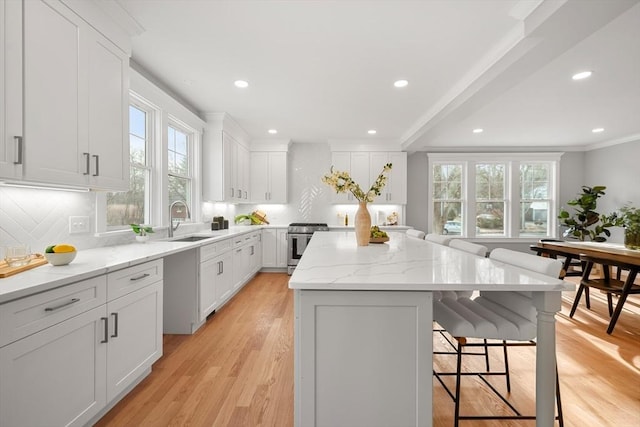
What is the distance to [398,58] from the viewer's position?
2797 mm

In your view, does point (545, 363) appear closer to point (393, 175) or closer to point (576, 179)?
point (393, 175)

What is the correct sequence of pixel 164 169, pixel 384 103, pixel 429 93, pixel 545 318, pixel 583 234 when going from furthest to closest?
1. pixel 583 234
2. pixel 384 103
3. pixel 429 93
4. pixel 164 169
5. pixel 545 318

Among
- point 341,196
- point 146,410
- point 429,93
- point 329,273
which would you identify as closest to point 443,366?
point 329,273

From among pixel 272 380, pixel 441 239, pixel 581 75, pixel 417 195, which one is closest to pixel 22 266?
pixel 272 380

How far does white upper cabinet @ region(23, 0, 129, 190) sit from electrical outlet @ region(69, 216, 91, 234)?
0.37 m

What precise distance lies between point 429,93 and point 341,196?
2.81 metres

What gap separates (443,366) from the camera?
2346 millimetres

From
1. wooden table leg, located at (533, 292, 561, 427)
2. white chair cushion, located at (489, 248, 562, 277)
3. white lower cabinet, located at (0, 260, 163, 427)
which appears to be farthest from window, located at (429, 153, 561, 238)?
white lower cabinet, located at (0, 260, 163, 427)

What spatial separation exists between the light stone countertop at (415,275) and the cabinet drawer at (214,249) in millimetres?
1599

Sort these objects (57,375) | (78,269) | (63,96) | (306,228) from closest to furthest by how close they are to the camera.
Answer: (57,375)
(78,269)
(63,96)
(306,228)

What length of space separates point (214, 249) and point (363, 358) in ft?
8.13

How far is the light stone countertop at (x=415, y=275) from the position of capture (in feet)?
3.96

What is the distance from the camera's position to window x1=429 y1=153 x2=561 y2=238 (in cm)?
657

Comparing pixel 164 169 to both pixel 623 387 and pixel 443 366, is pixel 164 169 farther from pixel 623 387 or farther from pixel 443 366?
pixel 623 387
